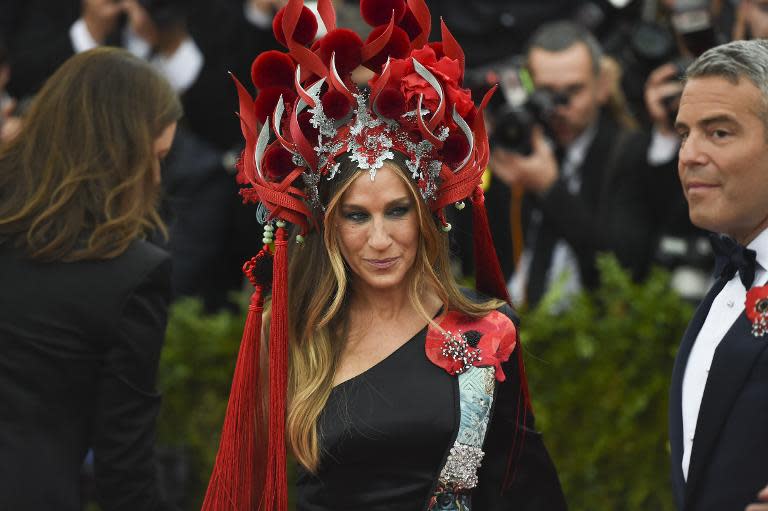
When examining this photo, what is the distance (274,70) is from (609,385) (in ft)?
8.00

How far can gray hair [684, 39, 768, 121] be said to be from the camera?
315 centimetres

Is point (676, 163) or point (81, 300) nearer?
point (81, 300)

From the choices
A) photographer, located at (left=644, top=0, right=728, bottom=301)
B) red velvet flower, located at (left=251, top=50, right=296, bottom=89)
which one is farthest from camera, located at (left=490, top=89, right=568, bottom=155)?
red velvet flower, located at (left=251, top=50, right=296, bottom=89)

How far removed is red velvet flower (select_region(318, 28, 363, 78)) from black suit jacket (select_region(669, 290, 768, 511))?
131cm

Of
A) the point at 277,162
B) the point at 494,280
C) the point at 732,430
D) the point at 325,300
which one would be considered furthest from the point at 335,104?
the point at 732,430

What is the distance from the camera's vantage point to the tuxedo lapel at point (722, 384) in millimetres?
3057

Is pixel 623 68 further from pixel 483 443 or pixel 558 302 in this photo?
pixel 483 443

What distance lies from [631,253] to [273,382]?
2.62 metres

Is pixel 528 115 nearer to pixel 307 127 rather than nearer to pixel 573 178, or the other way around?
pixel 573 178

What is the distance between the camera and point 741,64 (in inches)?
125

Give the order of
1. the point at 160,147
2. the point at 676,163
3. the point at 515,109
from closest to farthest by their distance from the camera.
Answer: the point at 160,147 → the point at 676,163 → the point at 515,109

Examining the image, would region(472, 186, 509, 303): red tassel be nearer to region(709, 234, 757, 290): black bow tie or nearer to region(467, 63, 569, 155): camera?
region(709, 234, 757, 290): black bow tie

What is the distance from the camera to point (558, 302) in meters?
5.47

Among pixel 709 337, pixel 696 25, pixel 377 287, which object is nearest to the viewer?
pixel 709 337
